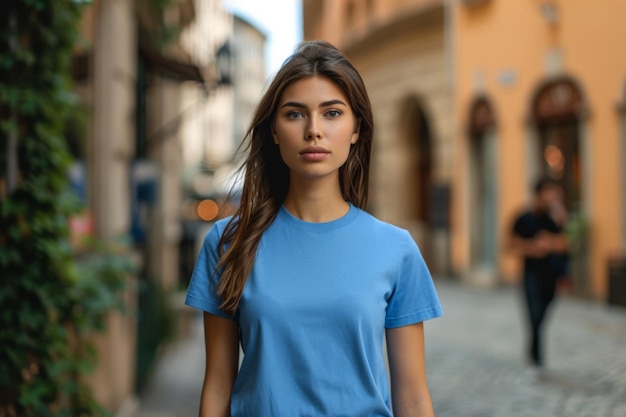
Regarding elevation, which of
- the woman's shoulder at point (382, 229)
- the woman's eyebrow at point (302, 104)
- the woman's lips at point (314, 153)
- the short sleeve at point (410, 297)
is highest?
the woman's eyebrow at point (302, 104)

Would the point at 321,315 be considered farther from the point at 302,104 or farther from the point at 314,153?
the point at 302,104

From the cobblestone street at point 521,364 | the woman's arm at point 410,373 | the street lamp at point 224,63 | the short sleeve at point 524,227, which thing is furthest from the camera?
the street lamp at point 224,63

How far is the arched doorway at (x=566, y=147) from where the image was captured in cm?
1424

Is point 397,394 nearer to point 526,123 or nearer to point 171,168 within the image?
point 171,168

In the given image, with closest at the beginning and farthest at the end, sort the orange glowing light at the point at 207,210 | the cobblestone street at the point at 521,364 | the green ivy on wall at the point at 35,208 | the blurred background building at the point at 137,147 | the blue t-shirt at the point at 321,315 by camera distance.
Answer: the blue t-shirt at the point at 321,315 < the green ivy on wall at the point at 35,208 < the cobblestone street at the point at 521,364 < the blurred background building at the point at 137,147 < the orange glowing light at the point at 207,210

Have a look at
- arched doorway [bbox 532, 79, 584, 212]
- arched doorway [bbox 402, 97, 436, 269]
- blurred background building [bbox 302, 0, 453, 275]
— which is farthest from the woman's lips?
arched doorway [bbox 402, 97, 436, 269]

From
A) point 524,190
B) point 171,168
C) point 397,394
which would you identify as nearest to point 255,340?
point 397,394

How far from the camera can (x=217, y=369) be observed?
2.04m

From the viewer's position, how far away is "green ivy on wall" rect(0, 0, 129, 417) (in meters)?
3.87

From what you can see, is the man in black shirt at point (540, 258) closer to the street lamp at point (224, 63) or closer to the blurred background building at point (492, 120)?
the street lamp at point (224, 63)

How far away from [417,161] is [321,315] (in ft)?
68.6

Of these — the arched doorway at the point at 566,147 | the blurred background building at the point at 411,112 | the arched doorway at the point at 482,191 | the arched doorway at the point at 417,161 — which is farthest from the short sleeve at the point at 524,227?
the arched doorway at the point at 417,161

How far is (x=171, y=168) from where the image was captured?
11.9 metres

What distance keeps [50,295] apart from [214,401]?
2.27 m
